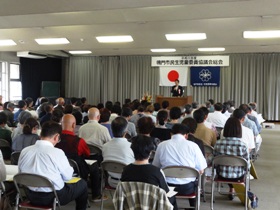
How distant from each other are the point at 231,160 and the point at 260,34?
21.0 feet

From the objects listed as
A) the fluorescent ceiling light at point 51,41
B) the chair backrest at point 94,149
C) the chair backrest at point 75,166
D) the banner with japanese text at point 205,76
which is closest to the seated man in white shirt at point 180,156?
the chair backrest at point 75,166

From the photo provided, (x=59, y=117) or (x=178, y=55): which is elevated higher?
(x=178, y=55)

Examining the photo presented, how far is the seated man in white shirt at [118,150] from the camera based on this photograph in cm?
358

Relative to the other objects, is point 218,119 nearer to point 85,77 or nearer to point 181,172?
point 181,172

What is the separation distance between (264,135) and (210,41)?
11.6 feet

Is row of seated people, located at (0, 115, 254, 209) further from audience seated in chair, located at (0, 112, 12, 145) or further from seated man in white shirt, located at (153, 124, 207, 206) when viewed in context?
audience seated in chair, located at (0, 112, 12, 145)

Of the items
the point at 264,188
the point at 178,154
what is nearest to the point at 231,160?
the point at 178,154

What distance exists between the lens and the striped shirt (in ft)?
12.9

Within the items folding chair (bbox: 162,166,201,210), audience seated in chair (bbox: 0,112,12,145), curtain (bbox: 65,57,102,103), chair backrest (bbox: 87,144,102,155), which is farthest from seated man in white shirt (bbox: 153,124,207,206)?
curtain (bbox: 65,57,102,103)

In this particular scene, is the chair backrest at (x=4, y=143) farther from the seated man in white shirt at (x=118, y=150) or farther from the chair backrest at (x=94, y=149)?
the seated man in white shirt at (x=118, y=150)

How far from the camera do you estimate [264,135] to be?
410 inches

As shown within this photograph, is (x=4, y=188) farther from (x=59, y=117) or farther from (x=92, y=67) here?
(x=92, y=67)

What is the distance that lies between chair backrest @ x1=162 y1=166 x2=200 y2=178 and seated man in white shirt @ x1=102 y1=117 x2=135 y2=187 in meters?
0.50

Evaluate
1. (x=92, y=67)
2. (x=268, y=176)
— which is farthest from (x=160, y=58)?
(x=268, y=176)
